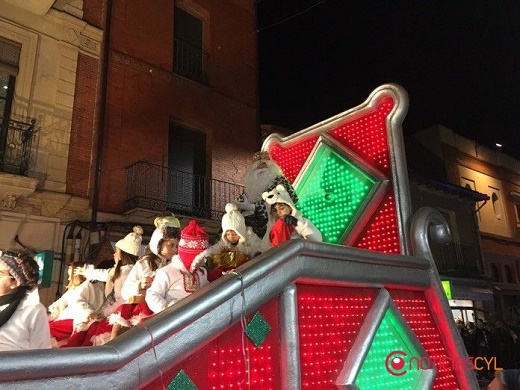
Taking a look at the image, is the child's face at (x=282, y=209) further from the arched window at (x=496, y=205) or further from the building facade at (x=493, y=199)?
the arched window at (x=496, y=205)

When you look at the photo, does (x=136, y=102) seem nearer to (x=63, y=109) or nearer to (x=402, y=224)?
(x=63, y=109)

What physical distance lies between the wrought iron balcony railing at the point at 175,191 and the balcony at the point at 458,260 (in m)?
10.9

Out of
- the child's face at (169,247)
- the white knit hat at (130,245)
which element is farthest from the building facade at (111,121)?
the child's face at (169,247)

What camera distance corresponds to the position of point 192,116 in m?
13.4

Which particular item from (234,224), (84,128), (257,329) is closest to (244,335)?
(257,329)

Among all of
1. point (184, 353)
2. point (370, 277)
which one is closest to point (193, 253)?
point (370, 277)

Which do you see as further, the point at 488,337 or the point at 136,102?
the point at 136,102

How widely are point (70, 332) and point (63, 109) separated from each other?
305 inches

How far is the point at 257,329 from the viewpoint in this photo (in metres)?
2.26

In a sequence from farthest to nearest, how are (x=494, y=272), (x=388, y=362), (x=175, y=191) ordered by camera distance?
(x=494, y=272) < (x=175, y=191) < (x=388, y=362)

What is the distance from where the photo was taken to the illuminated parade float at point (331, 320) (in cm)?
176

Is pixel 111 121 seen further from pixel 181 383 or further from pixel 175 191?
pixel 181 383

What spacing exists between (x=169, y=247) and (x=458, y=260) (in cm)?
1928

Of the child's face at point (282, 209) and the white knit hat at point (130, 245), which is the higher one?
the child's face at point (282, 209)
